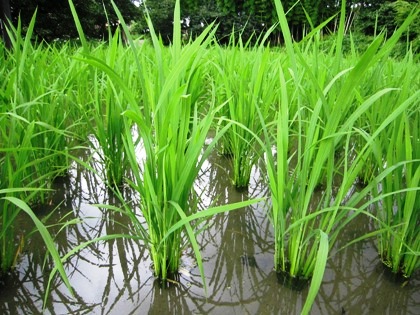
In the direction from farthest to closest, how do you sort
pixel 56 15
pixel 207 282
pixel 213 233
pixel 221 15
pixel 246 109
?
pixel 221 15
pixel 56 15
pixel 246 109
pixel 213 233
pixel 207 282

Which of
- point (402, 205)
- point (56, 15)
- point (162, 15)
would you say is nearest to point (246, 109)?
point (402, 205)

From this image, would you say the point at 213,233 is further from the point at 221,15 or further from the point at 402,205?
the point at 221,15

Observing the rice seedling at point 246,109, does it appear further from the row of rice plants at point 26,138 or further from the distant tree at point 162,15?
the distant tree at point 162,15

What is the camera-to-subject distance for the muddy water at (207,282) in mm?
720

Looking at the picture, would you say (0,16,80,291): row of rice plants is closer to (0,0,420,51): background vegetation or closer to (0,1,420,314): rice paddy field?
(0,1,420,314): rice paddy field

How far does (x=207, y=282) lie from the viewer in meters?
0.80

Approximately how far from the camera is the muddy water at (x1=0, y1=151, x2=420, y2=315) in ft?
2.36

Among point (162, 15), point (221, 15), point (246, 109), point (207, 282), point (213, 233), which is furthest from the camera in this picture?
point (221, 15)

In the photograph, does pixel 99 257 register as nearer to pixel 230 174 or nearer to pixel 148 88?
pixel 148 88

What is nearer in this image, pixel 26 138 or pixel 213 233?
pixel 26 138

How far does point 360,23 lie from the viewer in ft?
33.7

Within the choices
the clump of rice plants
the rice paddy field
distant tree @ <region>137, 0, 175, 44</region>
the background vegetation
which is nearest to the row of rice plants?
the rice paddy field

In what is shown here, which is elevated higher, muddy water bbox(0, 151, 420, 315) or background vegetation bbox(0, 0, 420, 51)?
background vegetation bbox(0, 0, 420, 51)

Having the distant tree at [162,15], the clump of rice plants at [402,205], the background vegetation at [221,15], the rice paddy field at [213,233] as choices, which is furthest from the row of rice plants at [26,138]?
the distant tree at [162,15]
